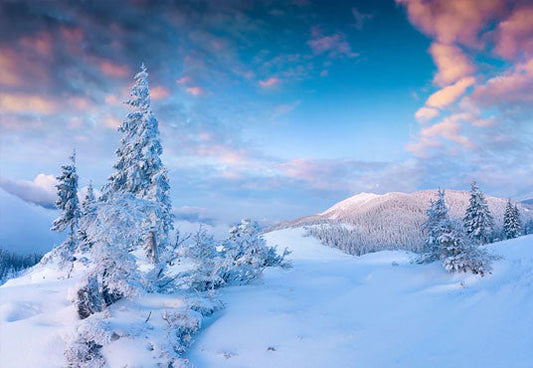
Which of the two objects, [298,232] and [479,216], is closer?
[479,216]

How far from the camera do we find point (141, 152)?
71.7 feet

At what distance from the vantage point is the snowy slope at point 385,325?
27.3 ft

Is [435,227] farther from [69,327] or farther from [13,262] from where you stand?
[13,262]

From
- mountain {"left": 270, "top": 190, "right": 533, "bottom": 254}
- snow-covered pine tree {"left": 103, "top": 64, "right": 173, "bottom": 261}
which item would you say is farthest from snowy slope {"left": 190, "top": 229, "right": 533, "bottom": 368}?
mountain {"left": 270, "top": 190, "right": 533, "bottom": 254}

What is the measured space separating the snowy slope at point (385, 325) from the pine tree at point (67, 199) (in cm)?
1809

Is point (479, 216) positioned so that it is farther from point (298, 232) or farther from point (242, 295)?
point (298, 232)

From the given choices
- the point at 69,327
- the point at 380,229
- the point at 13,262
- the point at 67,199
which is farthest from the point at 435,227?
the point at 13,262

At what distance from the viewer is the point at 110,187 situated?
22.8m

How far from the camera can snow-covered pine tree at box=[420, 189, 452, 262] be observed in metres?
17.0

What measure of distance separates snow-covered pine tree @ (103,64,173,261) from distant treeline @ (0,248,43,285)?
11931 centimetres

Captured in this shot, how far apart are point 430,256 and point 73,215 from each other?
29.0 m

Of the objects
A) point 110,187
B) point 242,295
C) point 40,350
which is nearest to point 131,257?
point 40,350

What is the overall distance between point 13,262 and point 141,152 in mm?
144039

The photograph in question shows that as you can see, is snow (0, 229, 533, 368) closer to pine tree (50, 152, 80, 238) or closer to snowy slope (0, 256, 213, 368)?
snowy slope (0, 256, 213, 368)
